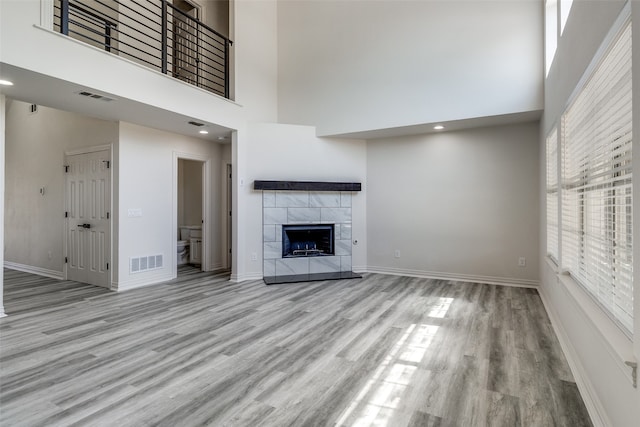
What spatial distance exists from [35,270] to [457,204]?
7.77m

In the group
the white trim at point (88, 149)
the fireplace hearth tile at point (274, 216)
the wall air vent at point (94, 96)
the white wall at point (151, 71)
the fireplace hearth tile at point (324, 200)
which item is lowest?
the fireplace hearth tile at point (274, 216)

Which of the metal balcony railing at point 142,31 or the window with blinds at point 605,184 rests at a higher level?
the metal balcony railing at point 142,31

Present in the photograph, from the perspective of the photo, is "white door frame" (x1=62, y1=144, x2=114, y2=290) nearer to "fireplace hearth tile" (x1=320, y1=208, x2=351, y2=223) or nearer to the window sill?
"fireplace hearth tile" (x1=320, y1=208, x2=351, y2=223)

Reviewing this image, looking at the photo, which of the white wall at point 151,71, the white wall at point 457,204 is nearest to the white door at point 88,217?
the white wall at point 151,71

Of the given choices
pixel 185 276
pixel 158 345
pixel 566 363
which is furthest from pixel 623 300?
pixel 185 276

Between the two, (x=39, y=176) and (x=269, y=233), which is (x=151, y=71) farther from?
(x=39, y=176)

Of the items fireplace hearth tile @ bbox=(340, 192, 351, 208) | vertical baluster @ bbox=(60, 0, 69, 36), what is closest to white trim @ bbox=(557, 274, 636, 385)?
fireplace hearth tile @ bbox=(340, 192, 351, 208)

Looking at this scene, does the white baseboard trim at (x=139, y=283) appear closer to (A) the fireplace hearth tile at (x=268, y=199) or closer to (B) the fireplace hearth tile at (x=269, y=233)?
(B) the fireplace hearth tile at (x=269, y=233)

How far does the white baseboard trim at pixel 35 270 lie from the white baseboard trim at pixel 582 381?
Result: 7.11 meters

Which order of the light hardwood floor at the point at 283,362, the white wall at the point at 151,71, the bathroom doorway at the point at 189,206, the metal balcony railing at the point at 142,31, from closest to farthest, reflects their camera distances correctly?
the light hardwood floor at the point at 283,362, the white wall at the point at 151,71, the metal balcony railing at the point at 142,31, the bathroom doorway at the point at 189,206

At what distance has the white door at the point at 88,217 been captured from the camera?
512cm

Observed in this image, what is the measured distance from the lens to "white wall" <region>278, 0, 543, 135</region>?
4.56 meters

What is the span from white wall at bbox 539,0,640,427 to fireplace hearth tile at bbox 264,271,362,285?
9.91 ft

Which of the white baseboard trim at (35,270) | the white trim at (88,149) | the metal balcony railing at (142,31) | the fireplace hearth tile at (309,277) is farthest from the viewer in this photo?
the white baseboard trim at (35,270)
